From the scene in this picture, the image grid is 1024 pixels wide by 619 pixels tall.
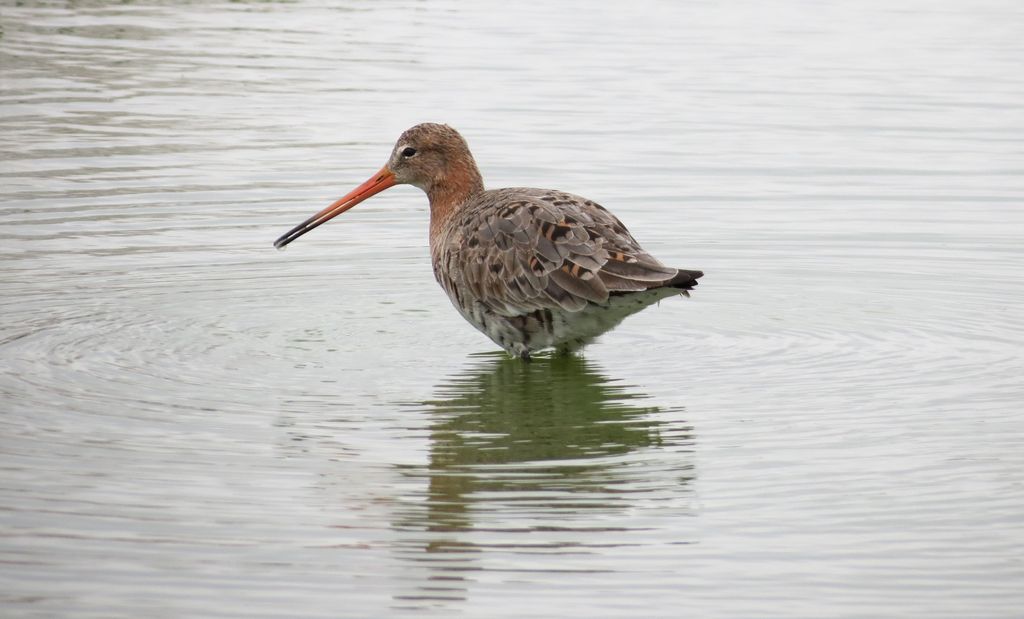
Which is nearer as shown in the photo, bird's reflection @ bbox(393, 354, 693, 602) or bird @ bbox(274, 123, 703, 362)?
bird's reflection @ bbox(393, 354, 693, 602)

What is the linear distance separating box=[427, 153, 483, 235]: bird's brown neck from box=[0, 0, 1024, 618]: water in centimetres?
77

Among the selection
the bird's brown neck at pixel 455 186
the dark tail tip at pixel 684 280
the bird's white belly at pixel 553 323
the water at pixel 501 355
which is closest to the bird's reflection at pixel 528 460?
the water at pixel 501 355

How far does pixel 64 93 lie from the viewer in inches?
702

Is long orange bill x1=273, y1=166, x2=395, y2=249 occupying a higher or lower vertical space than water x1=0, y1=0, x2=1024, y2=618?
higher

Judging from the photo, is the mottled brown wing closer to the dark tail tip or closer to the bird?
the bird

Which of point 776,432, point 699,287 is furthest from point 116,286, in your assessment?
point 776,432

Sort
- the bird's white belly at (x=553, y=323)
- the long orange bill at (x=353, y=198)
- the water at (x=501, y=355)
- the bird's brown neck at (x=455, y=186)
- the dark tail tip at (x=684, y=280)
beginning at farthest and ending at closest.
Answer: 1. the long orange bill at (x=353, y=198)
2. the bird's brown neck at (x=455, y=186)
3. the bird's white belly at (x=553, y=323)
4. the dark tail tip at (x=684, y=280)
5. the water at (x=501, y=355)

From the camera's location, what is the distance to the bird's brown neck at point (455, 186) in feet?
35.4

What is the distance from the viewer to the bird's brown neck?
35.4ft

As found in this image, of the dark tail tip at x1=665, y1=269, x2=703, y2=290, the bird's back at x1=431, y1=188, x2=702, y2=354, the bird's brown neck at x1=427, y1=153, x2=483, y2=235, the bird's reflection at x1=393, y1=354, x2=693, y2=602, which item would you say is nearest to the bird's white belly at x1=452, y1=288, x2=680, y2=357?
the bird's back at x1=431, y1=188, x2=702, y2=354

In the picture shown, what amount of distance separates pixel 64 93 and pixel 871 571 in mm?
13306

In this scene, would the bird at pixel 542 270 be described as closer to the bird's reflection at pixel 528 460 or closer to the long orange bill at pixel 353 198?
the bird's reflection at pixel 528 460

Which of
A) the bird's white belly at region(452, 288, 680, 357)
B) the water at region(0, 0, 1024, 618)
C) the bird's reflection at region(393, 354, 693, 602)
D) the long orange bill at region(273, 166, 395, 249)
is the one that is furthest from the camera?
the long orange bill at region(273, 166, 395, 249)

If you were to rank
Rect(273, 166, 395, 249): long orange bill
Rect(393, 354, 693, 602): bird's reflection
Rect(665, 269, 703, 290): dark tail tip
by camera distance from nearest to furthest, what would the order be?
1. Rect(393, 354, 693, 602): bird's reflection
2. Rect(665, 269, 703, 290): dark tail tip
3. Rect(273, 166, 395, 249): long orange bill
